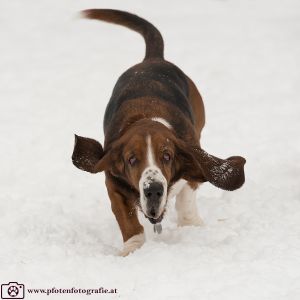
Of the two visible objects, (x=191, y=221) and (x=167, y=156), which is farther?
(x=191, y=221)

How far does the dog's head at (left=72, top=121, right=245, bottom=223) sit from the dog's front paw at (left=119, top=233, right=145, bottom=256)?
0.45 metres

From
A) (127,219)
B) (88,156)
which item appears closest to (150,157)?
(88,156)

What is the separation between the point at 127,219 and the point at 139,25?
97.8 inches

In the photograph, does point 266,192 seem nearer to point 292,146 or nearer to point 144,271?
point 292,146

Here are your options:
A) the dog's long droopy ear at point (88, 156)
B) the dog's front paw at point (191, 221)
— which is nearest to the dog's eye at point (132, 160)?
the dog's long droopy ear at point (88, 156)

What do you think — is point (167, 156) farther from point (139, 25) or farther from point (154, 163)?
point (139, 25)

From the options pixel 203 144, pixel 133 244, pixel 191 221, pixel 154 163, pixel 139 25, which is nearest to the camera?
pixel 154 163

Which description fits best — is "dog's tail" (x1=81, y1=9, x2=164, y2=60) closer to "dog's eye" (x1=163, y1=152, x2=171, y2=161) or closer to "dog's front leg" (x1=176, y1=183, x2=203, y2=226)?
"dog's front leg" (x1=176, y1=183, x2=203, y2=226)

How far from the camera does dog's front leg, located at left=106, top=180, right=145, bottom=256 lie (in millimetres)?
5002

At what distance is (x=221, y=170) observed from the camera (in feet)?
15.7

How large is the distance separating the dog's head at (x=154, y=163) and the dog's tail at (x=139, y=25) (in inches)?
78.6

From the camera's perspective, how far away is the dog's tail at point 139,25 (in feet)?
22.0

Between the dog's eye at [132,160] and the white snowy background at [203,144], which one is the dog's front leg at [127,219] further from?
the dog's eye at [132,160]

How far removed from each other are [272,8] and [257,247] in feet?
30.3
